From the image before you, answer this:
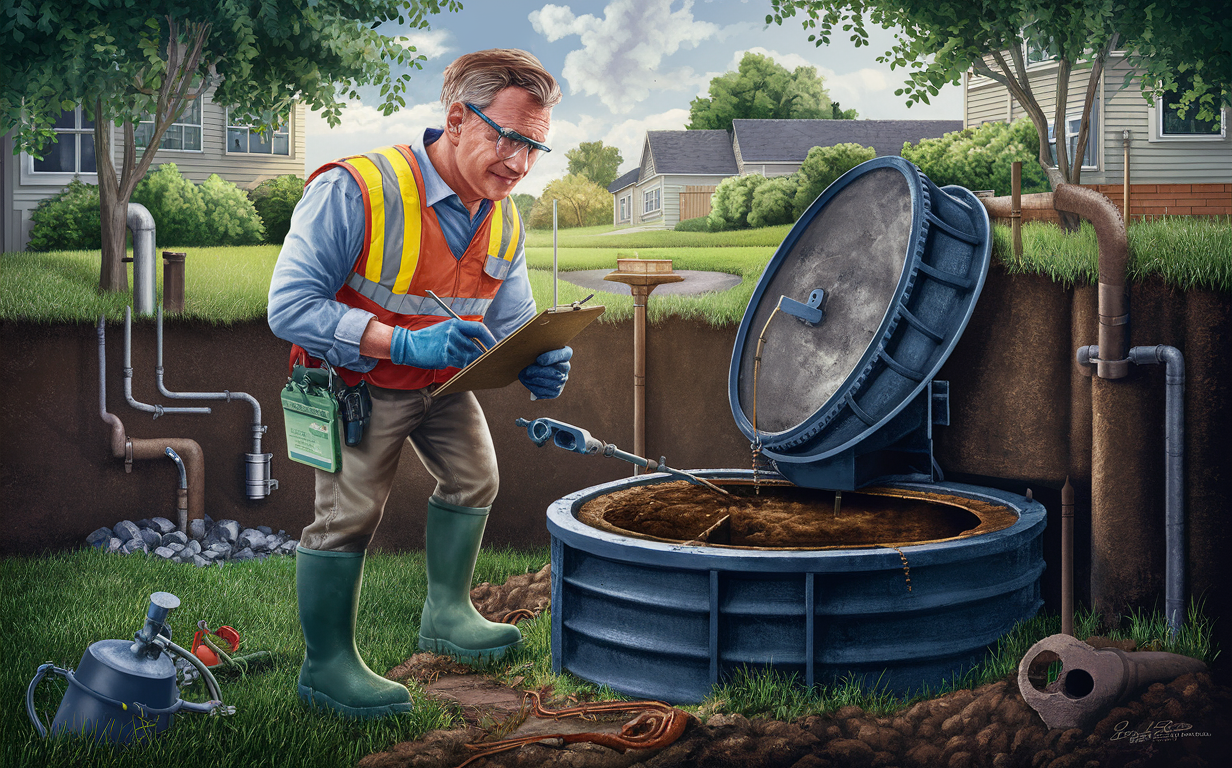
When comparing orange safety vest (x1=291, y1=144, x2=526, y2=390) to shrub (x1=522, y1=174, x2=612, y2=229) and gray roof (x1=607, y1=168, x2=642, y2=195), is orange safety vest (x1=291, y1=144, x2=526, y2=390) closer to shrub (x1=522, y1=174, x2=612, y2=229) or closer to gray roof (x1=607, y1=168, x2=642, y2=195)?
shrub (x1=522, y1=174, x2=612, y2=229)

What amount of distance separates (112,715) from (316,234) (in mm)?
1744

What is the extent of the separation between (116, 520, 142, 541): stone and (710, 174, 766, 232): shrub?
135 inches

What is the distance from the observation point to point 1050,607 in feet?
14.4

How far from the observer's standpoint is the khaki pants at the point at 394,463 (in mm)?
3506

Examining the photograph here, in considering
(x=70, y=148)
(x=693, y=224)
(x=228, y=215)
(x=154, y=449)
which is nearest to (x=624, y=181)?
(x=693, y=224)

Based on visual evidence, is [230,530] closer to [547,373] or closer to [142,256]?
[142,256]

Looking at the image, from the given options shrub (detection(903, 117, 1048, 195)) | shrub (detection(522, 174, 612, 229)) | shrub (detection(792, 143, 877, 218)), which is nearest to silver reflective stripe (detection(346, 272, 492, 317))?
shrub (detection(522, 174, 612, 229))

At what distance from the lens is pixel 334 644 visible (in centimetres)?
352

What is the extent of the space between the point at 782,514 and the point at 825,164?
1933 mm

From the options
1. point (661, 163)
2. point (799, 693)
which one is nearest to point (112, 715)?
point (799, 693)

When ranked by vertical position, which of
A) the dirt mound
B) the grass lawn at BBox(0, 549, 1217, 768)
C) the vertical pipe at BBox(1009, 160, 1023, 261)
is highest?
the vertical pipe at BBox(1009, 160, 1023, 261)

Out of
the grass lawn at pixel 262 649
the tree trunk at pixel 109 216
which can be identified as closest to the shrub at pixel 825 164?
the grass lawn at pixel 262 649

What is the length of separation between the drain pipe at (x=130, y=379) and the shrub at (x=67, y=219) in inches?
17.2

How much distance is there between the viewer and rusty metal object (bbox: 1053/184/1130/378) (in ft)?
13.4
